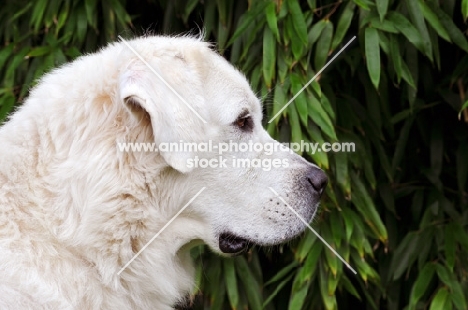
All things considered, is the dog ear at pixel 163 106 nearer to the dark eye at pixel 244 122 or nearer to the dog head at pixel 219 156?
the dog head at pixel 219 156

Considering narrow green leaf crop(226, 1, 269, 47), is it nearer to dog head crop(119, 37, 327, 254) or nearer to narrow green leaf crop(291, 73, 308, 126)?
narrow green leaf crop(291, 73, 308, 126)

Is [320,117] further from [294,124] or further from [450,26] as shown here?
[450,26]

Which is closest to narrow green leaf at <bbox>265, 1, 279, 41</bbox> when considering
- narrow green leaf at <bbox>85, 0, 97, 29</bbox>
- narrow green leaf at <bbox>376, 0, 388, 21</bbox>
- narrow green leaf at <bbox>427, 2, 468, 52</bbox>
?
narrow green leaf at <bbox>376, 0, 388, 21</bbox>

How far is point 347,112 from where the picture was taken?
3.10m

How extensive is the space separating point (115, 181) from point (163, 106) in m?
0.25

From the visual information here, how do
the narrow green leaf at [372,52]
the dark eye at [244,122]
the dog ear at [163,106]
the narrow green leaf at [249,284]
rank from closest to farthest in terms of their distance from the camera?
1. the dog ear at [163,106]
2. the dark eye at [244,122]
3. the narrow green leaf at [372,52]
4. the narrow green leaf at [249,284]

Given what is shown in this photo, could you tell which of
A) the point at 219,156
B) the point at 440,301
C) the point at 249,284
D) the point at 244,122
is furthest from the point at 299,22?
the point at 440,301

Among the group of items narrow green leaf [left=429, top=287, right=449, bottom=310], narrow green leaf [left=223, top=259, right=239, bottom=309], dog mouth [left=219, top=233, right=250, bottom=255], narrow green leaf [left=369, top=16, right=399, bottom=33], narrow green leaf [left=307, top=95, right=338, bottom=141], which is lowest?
narrow green leaf [left=223, top=259, right=239, bottom=309]

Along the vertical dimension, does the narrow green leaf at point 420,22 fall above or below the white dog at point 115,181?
above

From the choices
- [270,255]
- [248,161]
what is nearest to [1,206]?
[248,161]

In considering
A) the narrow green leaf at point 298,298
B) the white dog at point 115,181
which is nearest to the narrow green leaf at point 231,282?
the narrow green leaf at point 298,298

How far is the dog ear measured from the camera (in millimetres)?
1886

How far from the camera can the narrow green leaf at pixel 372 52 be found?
105 inches

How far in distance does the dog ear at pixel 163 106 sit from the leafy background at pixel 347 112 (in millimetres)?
793
